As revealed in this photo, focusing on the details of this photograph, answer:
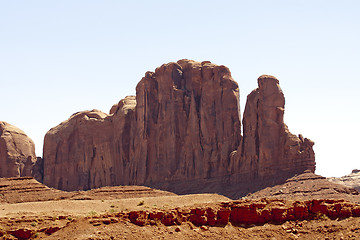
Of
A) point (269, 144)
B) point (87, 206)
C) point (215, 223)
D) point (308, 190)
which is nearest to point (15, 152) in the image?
→ point (269, 144)

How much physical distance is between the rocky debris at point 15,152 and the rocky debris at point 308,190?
4580 cm

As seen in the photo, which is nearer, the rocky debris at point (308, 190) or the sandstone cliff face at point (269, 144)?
the rocky debris at point (308, 190)

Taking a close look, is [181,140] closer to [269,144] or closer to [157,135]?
[157,135]

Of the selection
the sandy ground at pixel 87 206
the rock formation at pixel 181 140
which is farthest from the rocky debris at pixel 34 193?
the rock formation at pixel 181 140

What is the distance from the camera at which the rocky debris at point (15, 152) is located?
116 m

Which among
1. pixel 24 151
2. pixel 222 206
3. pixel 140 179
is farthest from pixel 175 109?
pixel 222 206

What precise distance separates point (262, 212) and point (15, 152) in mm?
83210

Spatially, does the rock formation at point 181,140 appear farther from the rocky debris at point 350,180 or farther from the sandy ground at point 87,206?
the sandy ground at point 87,206

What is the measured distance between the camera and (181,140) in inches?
4171

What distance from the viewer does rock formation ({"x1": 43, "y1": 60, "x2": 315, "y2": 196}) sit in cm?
9106

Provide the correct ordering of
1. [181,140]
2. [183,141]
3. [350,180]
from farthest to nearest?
1. [350,180]
2. [181,140]
3. [183,141]

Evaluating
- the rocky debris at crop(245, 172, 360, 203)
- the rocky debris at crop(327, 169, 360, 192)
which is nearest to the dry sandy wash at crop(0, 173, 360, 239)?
the rocky debris at crop(245, 172, 360, 203)

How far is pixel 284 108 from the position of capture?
9144 centimetres

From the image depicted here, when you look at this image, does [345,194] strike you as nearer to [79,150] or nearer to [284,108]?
[284,108]
